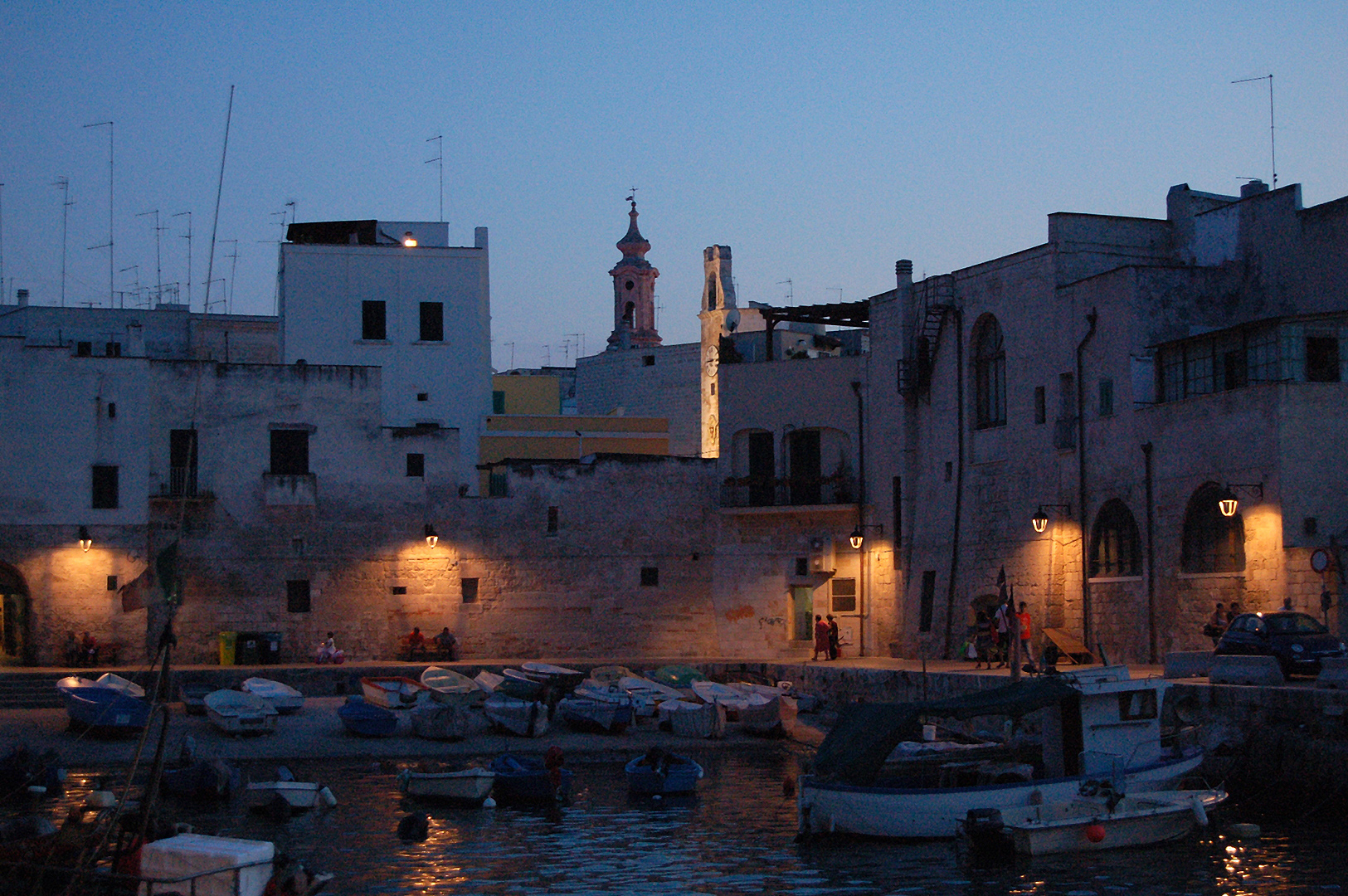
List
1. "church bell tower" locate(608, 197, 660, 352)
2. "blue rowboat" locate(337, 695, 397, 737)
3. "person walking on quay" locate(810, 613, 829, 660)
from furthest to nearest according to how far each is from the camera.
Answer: "church bell tower" locate(608, 197, 660, 352)
"person walking on quay" locate(810, 613, 829, 660)
"blue rowboat" locate(337, 695, 397, 737)

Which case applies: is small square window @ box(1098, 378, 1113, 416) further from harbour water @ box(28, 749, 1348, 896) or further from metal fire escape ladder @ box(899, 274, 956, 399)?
harbour water @ box(28, 749, 1348, 896)

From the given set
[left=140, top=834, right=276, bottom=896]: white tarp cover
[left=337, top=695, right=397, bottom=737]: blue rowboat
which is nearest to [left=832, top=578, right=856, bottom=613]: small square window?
[left=337, top=695, right=397, bottom=737]: blue rowboat

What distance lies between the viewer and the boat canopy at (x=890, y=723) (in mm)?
21312

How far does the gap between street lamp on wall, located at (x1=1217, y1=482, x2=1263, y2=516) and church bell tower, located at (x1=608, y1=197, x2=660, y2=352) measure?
50301 millimetres

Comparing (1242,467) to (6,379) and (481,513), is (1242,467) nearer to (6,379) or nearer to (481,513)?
(481,513)

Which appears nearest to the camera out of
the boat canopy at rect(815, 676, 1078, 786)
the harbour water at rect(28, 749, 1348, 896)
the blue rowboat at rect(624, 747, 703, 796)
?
the harbour water at rect(28, 749, 1348, 896)

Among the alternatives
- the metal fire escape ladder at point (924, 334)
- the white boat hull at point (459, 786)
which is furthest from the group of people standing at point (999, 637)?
the white boat hull at point (459, 786)

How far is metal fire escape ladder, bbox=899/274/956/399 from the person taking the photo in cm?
3797

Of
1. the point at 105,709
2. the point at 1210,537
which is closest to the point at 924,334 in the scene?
the point at 1210,537

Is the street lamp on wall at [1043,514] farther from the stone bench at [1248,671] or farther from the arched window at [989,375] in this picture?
the stone bench at [1248,671]

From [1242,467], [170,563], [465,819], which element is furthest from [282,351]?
[170,563]

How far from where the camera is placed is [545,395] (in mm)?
58375

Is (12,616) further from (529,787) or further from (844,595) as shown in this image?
(844,595)

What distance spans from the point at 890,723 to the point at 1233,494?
10.5 metres
